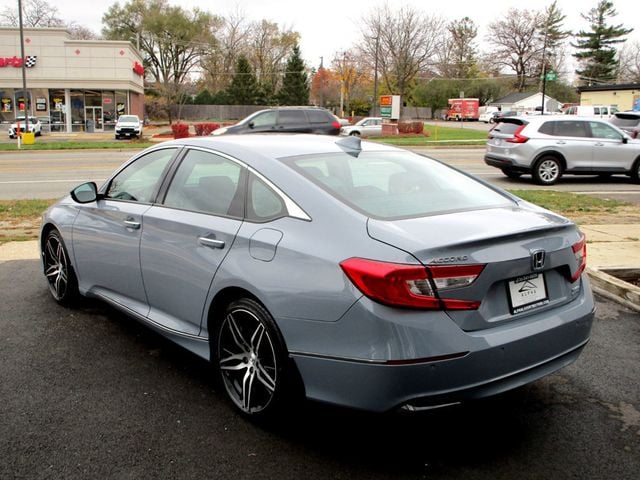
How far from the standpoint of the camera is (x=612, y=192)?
13773mm

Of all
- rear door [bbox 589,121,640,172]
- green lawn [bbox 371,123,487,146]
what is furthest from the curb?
green lawn [bbox 371,123,487,146]

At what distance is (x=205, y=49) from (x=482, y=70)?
42271 millimetres

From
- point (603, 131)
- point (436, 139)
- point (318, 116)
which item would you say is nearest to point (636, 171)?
point (603, 131)

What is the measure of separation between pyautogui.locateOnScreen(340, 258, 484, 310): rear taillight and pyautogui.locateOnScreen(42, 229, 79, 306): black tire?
332 centimetres

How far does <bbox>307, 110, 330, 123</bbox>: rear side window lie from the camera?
2217 cm

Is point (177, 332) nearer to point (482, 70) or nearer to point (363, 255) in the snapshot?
point (363, 255)

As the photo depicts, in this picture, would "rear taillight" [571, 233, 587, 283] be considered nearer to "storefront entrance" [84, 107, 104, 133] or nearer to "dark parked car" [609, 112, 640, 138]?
"dark parked car" [609, 112, 640, 138]

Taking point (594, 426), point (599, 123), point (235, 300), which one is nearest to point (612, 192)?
point (599, 123)

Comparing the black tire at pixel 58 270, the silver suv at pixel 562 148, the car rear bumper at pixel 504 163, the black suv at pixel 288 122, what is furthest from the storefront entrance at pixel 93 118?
the black tire at pixel 58 270

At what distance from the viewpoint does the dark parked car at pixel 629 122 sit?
17.9m

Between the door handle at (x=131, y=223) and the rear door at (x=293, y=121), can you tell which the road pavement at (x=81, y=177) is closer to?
the rear door at (x=293, y=121)

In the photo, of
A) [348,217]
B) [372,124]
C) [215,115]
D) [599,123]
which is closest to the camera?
[348,217]

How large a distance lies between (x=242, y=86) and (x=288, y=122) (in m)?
57.5

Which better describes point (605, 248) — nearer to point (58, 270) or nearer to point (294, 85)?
point (58, 270)
